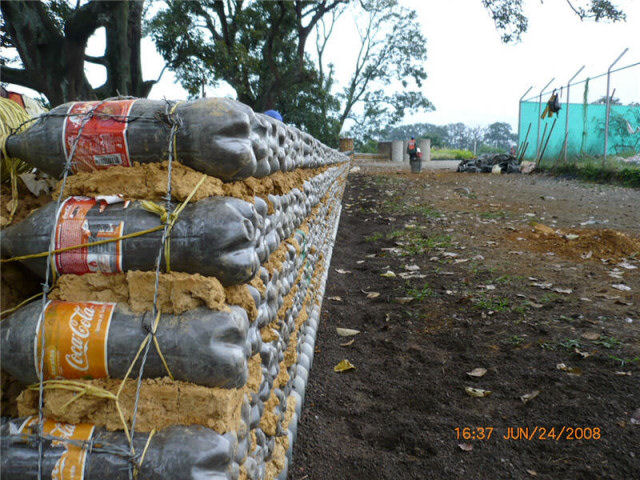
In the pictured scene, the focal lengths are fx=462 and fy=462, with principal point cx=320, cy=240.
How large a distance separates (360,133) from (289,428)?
36.3 metres

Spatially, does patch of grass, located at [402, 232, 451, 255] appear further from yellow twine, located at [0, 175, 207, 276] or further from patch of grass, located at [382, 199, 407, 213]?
yellow twine, located at [0, 175, 207, 276]

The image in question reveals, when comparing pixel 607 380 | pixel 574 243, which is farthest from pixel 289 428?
pixel 574 243

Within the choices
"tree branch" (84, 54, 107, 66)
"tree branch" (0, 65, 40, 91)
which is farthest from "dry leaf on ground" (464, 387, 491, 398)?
"tree branch" (84, 54, 107, 66)

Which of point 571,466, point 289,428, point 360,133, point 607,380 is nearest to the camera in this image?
point 571,466

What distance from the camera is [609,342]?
323cm

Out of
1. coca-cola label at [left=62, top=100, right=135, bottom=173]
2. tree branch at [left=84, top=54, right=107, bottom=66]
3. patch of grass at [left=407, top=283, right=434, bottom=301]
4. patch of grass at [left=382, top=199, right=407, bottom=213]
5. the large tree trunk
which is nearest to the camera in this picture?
coca-cola label at [left=62, top=100, right=135, bottom=173]

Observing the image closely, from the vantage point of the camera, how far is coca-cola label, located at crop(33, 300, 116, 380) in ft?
4.45

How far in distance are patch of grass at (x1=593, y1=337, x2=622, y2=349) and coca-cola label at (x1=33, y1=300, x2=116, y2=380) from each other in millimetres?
3203

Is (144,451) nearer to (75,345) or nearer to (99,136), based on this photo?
(75,345)

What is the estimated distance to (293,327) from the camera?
2.88m

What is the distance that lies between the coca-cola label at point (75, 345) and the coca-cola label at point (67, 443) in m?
0.14

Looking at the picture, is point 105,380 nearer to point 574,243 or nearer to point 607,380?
point 607,380

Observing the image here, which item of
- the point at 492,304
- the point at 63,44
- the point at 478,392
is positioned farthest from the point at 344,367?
the point at 63,44

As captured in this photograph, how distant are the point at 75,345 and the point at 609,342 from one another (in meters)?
3.34
